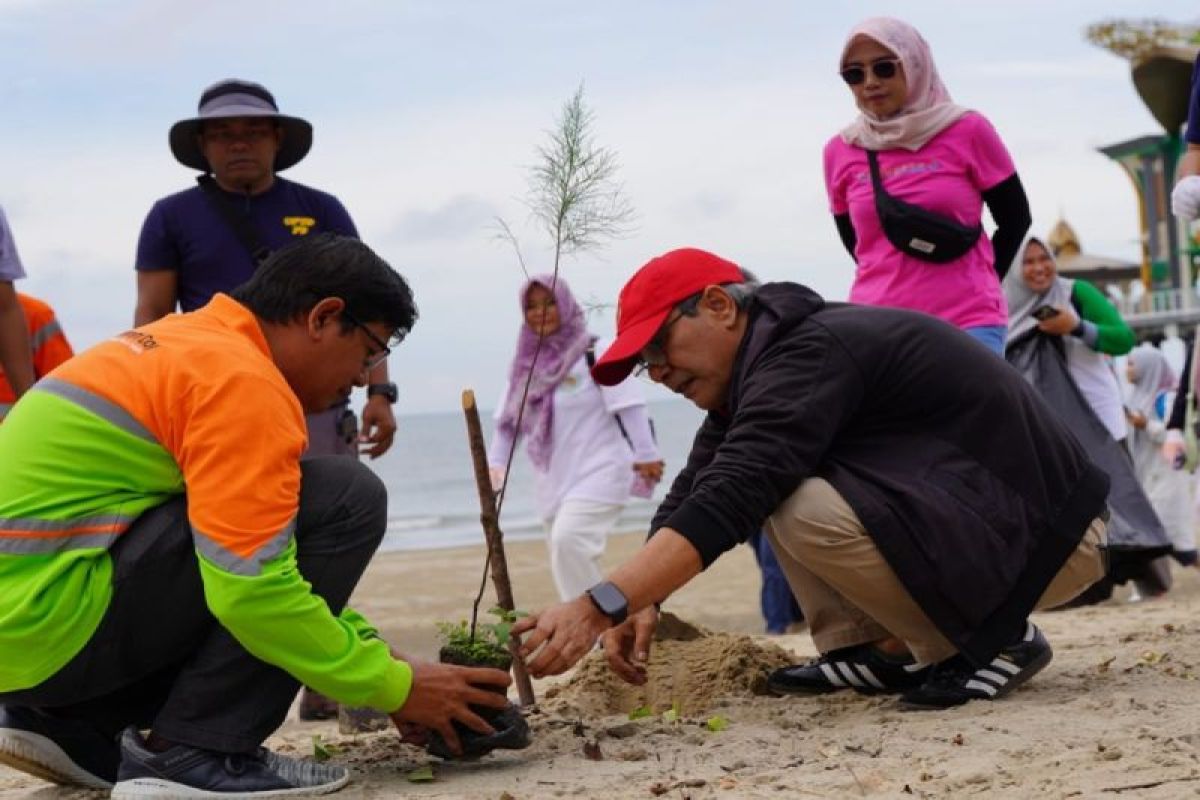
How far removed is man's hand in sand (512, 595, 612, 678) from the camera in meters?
3.28

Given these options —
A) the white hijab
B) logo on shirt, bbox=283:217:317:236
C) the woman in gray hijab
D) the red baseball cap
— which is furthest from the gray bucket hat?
the white hijab

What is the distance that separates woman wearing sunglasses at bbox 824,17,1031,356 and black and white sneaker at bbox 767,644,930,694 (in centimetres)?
135

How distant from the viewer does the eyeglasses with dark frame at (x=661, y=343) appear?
147 inches

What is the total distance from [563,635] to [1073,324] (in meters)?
5.09

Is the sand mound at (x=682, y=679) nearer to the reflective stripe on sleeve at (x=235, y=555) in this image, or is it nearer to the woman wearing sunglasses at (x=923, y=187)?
the woman wearing sunglasses at (x=923, y=187)

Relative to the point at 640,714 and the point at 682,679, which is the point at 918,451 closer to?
the point at 640,714

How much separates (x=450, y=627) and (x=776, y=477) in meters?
0.83

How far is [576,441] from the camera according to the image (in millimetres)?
7758

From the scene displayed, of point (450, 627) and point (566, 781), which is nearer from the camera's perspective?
point (566, 781)

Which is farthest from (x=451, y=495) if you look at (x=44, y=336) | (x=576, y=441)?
(x=44, y=336)

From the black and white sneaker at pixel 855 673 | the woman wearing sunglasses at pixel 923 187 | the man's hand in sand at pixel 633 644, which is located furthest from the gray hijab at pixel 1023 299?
the man's hand in sand at pixel 633 644

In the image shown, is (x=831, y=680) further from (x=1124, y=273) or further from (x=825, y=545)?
(x=1124, y=273)

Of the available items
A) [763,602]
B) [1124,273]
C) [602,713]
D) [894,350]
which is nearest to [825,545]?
[894,350]

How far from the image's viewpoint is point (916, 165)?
5.27m
